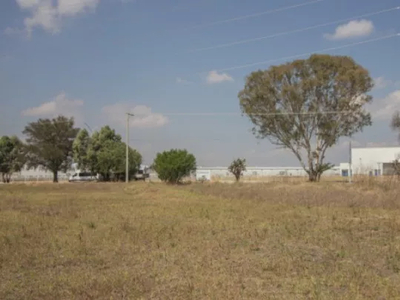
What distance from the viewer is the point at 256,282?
6680 millimetres

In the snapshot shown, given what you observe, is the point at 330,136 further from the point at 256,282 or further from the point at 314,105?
the point at 256,282

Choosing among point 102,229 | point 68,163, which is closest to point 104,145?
point 68,163

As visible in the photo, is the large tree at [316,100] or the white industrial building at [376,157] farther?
the white industrial building at [376,157]

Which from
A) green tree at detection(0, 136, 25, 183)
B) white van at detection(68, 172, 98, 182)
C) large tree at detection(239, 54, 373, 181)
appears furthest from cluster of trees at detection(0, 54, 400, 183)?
green tree at detection(0, 136, 25, 183)

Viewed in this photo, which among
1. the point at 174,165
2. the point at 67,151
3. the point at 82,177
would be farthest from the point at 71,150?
the point at 174,165

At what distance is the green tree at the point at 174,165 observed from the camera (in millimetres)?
51250

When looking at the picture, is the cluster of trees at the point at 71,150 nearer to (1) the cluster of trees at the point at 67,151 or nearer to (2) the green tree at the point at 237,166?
(1) the cluster of trees at the point at 67,151

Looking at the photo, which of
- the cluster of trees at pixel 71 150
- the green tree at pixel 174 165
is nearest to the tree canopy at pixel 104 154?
the cluster of trees at pixel 71 150

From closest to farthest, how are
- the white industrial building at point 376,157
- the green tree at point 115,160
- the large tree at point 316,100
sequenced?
the large tree at point 316,100
the green tree at point 115,160
the white industrial building at point 376,157

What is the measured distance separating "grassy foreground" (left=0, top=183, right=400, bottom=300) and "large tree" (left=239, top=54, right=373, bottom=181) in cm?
→ 3363

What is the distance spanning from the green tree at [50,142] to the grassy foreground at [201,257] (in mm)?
60887

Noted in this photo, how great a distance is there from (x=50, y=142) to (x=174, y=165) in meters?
33.3

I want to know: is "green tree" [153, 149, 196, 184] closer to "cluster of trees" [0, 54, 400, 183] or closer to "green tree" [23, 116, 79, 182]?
"cluster of trees" [0, 54, 400, 183]

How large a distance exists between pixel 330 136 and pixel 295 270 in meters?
42.5
